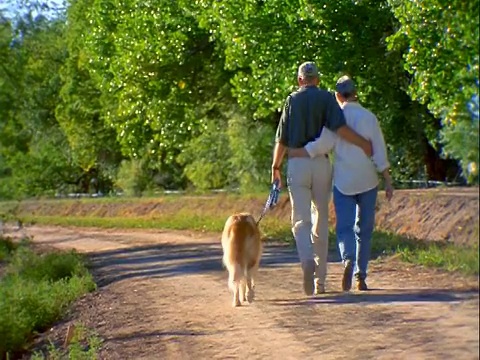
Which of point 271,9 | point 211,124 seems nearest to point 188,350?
point 271,9

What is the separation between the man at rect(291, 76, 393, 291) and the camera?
9625 mm

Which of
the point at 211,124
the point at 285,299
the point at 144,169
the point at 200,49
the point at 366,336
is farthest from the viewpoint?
the point at 144,169

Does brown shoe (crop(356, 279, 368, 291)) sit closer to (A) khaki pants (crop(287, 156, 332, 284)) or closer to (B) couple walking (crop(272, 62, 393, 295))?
(B) couple walking (crop(272, 62, 393, 295))

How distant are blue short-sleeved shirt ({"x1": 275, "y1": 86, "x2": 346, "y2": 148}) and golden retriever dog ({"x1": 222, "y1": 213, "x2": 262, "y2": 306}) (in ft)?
4.24

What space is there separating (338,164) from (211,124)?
23267 millimetres

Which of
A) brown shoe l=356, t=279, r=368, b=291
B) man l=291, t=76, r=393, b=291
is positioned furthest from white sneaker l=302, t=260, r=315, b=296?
brown shoe l=356, t=279, r=368, b=291

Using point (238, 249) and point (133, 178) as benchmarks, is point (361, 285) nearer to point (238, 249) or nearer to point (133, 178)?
point (238, 249)

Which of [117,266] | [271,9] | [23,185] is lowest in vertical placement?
[117,266]

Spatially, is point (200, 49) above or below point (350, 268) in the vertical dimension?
above

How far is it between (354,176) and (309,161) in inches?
20.4

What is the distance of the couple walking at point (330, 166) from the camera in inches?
382

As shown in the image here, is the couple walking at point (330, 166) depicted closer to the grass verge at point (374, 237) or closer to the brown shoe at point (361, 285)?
the brown shoe at point (361, 285)

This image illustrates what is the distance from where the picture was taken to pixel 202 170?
36.8 metres

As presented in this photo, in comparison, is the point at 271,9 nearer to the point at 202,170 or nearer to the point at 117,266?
the point at 117,266
